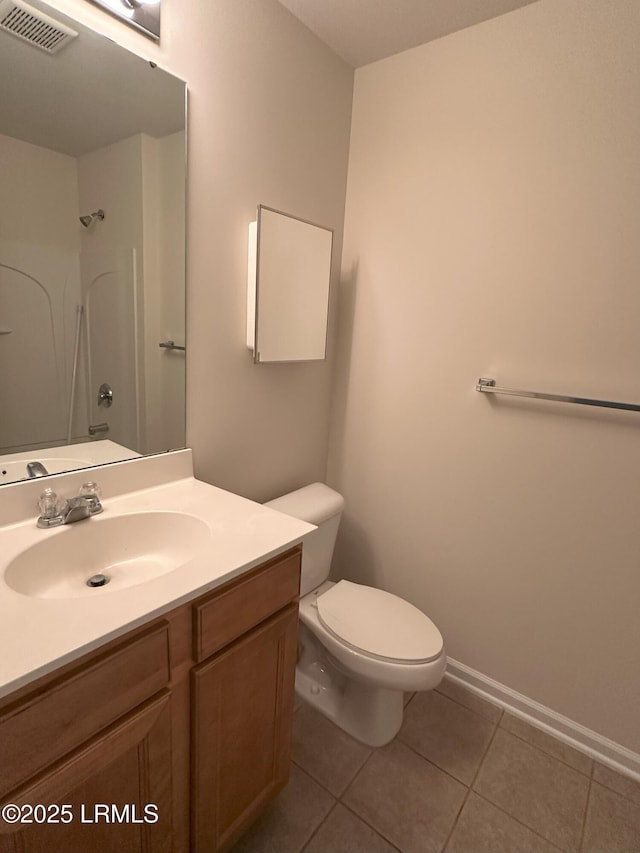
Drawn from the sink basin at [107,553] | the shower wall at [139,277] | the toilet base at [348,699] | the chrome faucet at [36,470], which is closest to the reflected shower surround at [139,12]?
the shower wall at [139,277]

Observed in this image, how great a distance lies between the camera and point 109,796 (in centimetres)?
78

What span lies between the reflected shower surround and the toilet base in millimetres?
1916

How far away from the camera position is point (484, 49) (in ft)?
4.65

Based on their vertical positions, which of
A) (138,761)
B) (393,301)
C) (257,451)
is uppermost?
(393,301)

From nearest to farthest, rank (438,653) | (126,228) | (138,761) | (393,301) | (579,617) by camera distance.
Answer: (138,761) → (126,228) → (438,653) → (579,617) → (393,301)

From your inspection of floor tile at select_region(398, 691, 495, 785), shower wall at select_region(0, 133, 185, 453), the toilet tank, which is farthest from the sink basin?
floor tile at select_region(398, 691, 495, 785)

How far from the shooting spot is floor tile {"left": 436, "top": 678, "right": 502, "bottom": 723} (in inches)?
64.9

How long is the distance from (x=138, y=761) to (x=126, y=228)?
122 centimetres

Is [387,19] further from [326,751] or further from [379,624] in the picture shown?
[326,751]

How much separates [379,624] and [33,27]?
1765 mm

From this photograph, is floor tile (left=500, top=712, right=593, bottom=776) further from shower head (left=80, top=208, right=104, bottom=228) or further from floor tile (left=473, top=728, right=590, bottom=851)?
shower head (left=80, top=208, right=104, bottom=228)

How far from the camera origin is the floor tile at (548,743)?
4.82 ft

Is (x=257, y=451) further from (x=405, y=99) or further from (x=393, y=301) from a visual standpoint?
(x=405, y=99)

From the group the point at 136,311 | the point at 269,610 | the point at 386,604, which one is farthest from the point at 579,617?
the point at 136,311
